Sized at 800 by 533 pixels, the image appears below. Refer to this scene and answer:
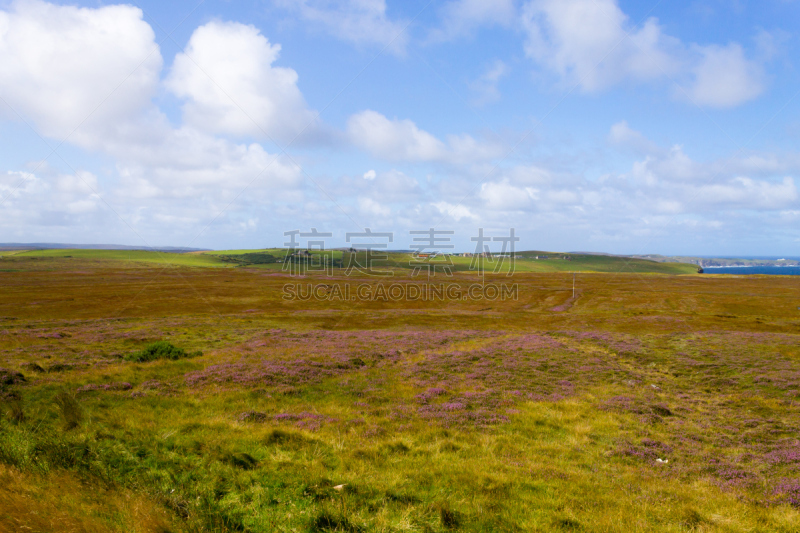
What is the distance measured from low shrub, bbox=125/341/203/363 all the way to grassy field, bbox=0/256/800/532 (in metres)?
0.17

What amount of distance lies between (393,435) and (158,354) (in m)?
17.1

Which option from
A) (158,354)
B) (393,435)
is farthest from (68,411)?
(158,354)

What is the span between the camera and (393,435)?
1155 centimetres

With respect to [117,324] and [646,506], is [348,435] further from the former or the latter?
[117,324]

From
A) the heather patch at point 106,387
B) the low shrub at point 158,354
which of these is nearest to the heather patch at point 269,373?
the heather patch at point 106,387

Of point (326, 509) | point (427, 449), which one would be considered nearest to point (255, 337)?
point (427, 449)

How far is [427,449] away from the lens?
10.5 meters

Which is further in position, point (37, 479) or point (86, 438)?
point (86, 438)

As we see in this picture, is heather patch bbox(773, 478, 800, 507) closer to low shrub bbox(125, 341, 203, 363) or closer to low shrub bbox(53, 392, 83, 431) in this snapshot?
low shrub bbox(53, 392, 83, 431)

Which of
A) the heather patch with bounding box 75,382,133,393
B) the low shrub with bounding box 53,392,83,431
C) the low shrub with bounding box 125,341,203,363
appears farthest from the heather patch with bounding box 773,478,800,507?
the low shrub with bounding box 125,341,203,363

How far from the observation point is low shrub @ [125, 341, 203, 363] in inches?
812

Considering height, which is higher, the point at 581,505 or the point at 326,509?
the point at 326,509

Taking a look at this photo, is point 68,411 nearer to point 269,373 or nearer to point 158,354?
point 269,373

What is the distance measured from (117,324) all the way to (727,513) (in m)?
47.1
